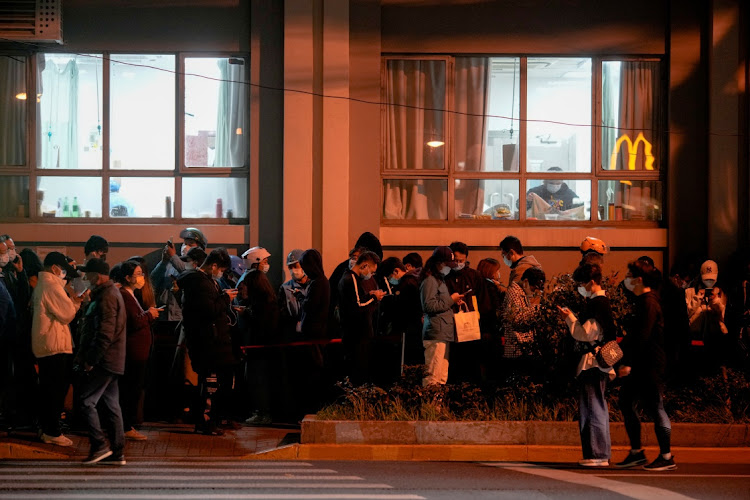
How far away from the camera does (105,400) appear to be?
1017cm

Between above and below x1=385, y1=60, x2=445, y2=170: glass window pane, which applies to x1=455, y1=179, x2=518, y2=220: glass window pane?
below

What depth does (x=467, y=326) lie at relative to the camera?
12180mm

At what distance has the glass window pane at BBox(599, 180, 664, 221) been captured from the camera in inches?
651

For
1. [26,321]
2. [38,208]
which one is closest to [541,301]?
[26,321]

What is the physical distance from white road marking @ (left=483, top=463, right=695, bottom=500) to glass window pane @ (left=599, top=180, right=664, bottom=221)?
272 inches

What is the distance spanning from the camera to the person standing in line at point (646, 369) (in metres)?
10.1

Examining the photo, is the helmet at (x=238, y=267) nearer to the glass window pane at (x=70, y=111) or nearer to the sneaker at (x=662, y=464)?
the glass window pane at (x=70, y=111)

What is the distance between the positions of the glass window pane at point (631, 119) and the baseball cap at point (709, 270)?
2.61 metres

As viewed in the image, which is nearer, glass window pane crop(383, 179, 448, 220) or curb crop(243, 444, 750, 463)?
curb crop(243, 444, 750, 463)

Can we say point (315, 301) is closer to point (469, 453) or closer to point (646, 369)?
point (469, 453)

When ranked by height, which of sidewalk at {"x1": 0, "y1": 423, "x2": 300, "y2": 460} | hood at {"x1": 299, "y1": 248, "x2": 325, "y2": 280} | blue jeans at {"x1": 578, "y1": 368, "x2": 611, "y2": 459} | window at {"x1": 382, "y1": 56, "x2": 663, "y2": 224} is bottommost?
sidewalk at {"x1": 0, "y1": 423, "x2": 300, "y2": 460}

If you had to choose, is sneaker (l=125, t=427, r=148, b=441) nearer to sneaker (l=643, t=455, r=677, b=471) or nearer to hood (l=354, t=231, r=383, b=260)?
hood (l=354, t=231, r=383, b=260)

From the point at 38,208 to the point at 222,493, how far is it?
29.4ft

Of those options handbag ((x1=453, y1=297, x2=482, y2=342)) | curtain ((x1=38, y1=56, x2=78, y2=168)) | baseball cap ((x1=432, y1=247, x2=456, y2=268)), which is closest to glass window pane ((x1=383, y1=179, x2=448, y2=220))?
baseball cap ((x1=432, y1=247, x2=456, y2=268))
